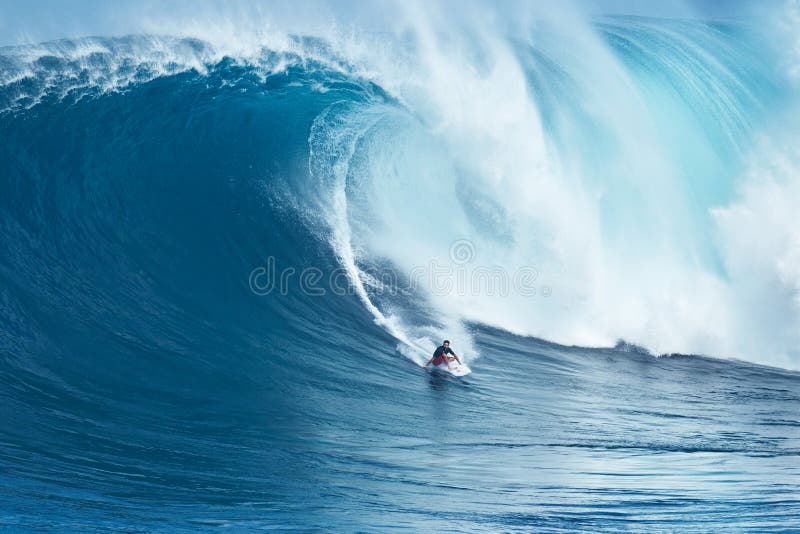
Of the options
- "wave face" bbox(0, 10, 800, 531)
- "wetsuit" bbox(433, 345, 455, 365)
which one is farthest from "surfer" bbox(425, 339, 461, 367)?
"wave face" bbox(0, 10, 800, 531)

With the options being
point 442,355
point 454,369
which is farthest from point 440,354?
point 454,369

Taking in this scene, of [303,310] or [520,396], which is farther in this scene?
[303,310]

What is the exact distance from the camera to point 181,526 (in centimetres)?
544

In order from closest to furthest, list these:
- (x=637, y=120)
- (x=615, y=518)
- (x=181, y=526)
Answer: (x=181, y=526)
(x=615, y=518)
(x=637, y=120)

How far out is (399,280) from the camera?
12.6 metres

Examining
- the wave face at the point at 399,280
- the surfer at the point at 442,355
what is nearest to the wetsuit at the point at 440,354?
the surfer at the point at 442,355

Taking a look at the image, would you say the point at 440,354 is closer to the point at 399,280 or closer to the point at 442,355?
the point at 442,355

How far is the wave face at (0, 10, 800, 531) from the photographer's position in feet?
21.2

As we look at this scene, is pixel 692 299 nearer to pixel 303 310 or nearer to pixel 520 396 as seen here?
pixel 520 396

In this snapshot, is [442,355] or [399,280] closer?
[442,355]

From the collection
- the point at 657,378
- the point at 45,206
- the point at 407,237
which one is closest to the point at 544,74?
the point at 407,237

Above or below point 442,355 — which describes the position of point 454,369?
below

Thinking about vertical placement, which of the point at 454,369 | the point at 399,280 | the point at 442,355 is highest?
the point at 399,280

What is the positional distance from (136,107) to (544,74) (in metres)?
7.80
